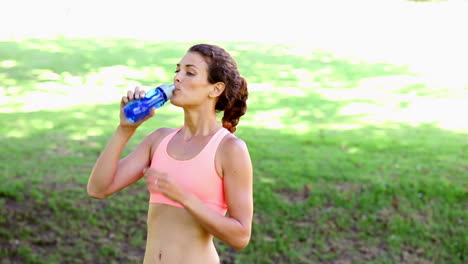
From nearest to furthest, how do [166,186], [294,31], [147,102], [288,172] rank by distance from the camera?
[166,186], [147,102], [288,172], [294,31]

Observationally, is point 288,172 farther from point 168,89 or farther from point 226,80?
point 168,89

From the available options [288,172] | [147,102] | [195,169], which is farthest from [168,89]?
[288,172]

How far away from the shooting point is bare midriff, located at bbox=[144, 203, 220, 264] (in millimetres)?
2631

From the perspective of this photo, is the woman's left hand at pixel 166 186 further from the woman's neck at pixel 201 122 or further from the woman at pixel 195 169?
the woman's neck at pixel 201 122

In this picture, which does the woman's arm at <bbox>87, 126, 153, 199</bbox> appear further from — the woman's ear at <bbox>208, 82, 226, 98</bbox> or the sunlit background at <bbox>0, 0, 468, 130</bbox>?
the sunlit background at <bbox>0, 0, 468, 130</bbox>

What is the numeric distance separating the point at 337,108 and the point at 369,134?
4.99 ft

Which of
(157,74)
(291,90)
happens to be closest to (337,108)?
(291,90)

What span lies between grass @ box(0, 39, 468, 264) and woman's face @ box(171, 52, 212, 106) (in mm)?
3585

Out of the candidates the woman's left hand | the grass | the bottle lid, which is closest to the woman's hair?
the bottle lid

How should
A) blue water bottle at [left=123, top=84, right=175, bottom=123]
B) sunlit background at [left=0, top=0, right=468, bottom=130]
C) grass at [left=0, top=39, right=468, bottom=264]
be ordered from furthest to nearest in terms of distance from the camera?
sunlit background at [left=0, top=0, right=468, bottom=130]
grass at [left=0, top=39, right=468, bottom=264]
blue water bottle at [left=123, top=84, right=175, bottom=123]

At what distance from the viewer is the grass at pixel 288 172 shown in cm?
613

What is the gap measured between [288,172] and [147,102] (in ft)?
15.1

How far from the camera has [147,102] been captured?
2572 mm

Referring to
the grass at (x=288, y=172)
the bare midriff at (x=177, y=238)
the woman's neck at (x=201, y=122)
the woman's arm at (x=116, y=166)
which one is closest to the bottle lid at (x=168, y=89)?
the woman's neck at (x=201, y=122)
